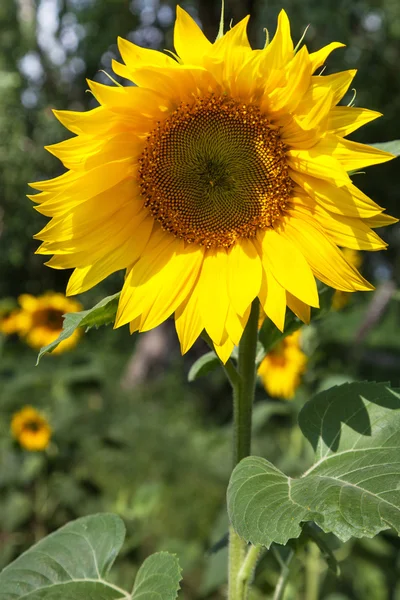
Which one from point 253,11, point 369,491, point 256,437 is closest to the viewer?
point 369,491

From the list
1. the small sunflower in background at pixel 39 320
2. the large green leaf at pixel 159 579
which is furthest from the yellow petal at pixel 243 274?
the small sunflower in background at pixel 39 320

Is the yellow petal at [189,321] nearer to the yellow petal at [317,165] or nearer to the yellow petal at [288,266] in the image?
the yellow petal at [288,266]

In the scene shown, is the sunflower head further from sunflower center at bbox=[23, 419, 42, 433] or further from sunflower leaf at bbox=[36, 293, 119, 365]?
sunflower leaf at bbox=[36, 293, 119, 365]

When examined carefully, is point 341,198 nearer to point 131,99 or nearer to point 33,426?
point 131,99

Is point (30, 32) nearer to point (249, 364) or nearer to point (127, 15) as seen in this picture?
point (127, 15)

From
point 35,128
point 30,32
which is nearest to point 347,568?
point 35,128

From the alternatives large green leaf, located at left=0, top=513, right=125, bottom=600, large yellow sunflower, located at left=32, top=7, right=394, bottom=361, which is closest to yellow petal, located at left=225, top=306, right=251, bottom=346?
large yellow sunflower, located at left=32, top=7, right=394, bottom=361
